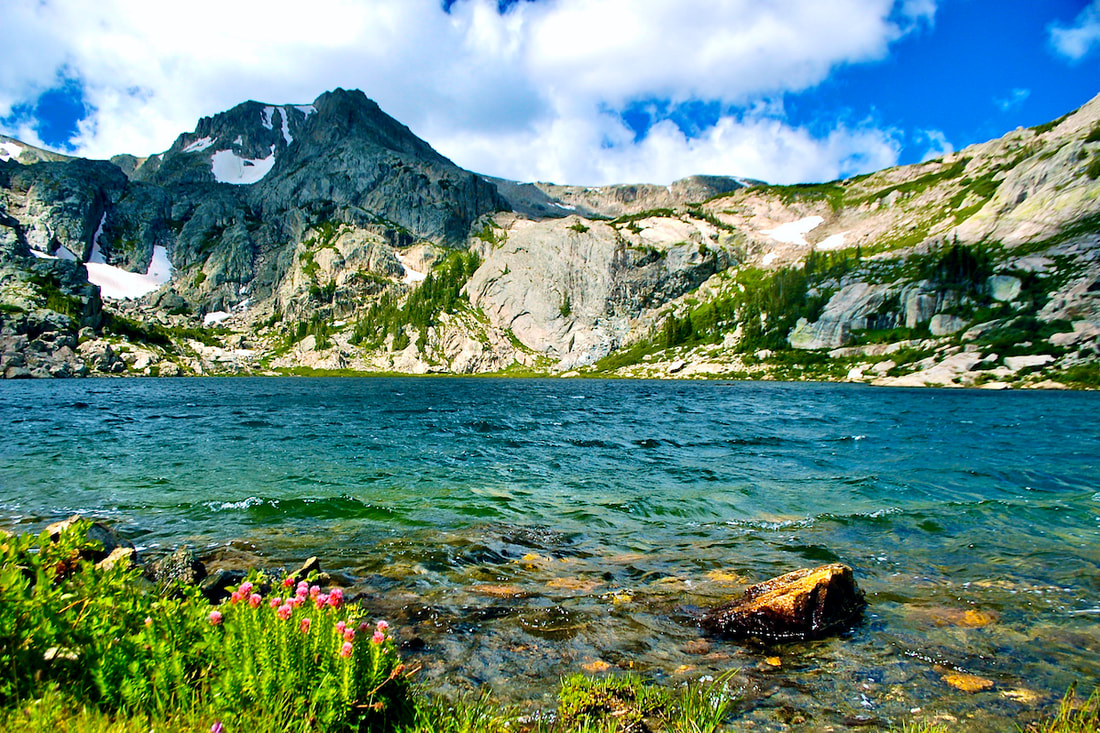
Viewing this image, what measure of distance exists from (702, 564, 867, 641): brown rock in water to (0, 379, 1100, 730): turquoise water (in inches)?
15.3

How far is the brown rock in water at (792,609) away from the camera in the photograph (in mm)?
9234

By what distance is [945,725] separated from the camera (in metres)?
6.56

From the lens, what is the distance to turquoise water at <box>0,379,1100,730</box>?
814 centimetres

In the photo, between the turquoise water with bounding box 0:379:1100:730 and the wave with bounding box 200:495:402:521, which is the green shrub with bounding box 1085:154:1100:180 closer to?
the turquoise water with bounding box 0:379:1100:730

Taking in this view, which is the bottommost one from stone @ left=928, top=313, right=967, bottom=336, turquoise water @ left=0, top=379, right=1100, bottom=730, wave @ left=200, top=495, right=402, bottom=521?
wave @ left=200, top=495, right=402, bottom=521

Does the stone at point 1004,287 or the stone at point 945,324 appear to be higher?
the stone at point 1004,287

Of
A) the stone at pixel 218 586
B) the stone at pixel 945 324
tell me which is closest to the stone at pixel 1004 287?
the stone at pixel 945 324

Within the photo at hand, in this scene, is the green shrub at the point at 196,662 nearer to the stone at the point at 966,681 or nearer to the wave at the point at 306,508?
the stone at the point at 966,681

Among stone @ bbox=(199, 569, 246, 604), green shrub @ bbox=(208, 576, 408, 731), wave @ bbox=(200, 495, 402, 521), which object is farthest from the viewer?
wave @ bbox=(200, 495, 402, 521)

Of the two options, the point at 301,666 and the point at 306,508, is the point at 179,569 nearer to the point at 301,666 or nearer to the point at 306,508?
the point at 301,666

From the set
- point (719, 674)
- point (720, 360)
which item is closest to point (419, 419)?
point (719, 674)

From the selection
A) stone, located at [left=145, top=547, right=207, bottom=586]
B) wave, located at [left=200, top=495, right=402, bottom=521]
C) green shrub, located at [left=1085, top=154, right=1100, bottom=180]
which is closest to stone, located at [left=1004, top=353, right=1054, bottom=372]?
green shrub, located at [left=1085, top=154, right=1100, bottom=180]

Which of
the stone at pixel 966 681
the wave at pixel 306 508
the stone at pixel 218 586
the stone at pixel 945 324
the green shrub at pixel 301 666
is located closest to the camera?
the green shrub at pixel 301 666

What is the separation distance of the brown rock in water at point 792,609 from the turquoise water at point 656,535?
15.3 inches
